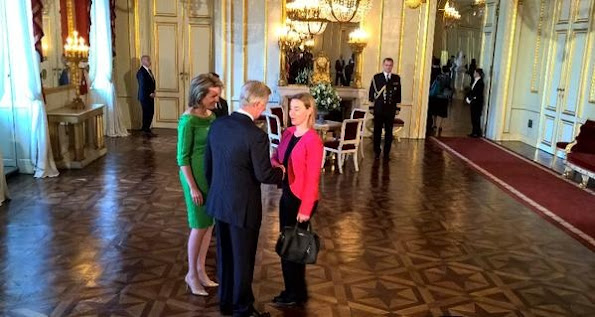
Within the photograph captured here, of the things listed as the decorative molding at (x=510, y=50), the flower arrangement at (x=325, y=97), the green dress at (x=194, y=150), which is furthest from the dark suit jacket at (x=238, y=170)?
the decorative molding at (x=510, y=50)

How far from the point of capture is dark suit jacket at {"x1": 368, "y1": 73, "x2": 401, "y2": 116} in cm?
861

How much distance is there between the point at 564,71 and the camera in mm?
9312

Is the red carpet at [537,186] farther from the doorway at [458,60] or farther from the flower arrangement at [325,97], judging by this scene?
the flower arrangement at [325,97]

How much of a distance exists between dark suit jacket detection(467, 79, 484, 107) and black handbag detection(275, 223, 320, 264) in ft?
30.0

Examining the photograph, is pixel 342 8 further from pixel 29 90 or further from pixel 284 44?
pixel 29 90

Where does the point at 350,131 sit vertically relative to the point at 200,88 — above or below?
below

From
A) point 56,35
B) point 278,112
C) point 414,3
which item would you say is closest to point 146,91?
point 56,35

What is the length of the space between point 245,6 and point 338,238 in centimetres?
671

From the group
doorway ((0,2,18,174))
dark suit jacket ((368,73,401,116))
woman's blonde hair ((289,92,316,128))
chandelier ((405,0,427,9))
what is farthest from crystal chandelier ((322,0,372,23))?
woman's blonde hair ((289,92,316,128))

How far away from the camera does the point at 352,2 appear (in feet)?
23.9

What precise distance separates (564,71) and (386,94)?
11.1 feet

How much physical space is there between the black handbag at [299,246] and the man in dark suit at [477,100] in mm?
9141

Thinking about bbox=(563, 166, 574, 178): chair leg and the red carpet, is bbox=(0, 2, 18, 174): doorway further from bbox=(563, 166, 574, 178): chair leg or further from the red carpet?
bbox=(563, 166, 574, 178): chair leg

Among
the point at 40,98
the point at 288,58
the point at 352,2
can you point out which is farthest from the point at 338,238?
the point at 288,58
